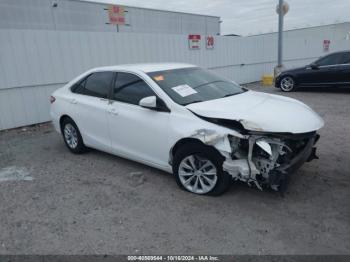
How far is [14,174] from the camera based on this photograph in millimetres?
4836

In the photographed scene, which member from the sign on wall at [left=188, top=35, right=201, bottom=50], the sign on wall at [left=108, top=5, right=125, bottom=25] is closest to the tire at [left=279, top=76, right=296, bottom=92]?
the sign on wall at [left=188, top=35, right=201, bottom=50]

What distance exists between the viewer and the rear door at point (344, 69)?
10.5 meters

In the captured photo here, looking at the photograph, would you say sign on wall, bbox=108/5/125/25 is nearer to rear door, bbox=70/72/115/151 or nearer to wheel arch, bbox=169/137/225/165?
rear door, bbox=70/72/115/151

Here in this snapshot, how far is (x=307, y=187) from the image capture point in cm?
391

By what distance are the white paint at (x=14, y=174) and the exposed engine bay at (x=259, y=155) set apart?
302cm

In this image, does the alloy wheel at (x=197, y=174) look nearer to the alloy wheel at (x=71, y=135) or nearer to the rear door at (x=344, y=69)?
the alloy wheel at (x=71, y=135)

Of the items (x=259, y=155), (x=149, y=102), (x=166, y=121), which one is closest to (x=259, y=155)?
(x=259, y=155)

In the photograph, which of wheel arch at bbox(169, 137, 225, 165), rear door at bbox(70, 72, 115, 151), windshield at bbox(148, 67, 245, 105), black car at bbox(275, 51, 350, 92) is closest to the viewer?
wheel arch at bbox(169, 137, 225, 165)

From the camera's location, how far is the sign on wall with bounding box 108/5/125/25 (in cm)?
1852

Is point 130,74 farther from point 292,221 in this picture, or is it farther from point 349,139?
point 349,139

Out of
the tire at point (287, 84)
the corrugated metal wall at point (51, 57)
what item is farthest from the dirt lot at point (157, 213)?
the tire at point (287, 84)

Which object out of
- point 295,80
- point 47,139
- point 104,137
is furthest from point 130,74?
point 295,80

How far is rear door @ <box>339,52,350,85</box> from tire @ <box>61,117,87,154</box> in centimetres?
949

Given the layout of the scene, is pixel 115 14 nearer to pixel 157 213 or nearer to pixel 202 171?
pixel 202 171
